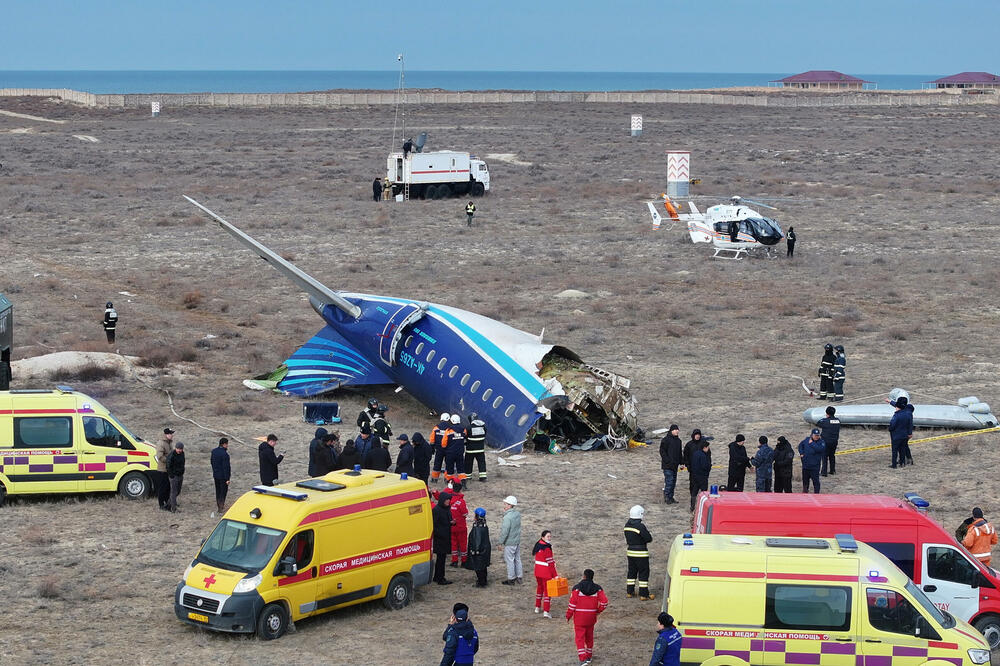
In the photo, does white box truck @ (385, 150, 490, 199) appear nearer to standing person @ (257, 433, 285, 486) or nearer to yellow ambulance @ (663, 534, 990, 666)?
standing person @ (257, 433, 285, 486)

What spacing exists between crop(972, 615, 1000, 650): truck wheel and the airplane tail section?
50.0 feet

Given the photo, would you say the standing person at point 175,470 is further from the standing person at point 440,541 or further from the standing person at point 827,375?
the standing person at point 827,375

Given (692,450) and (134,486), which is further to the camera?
(692,450)

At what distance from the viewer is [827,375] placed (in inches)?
1106

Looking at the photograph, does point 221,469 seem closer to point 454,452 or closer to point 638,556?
point 454,452

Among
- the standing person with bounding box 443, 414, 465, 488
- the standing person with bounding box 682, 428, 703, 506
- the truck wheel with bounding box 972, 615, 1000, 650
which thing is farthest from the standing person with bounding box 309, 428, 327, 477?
the truck wheel with bounding box 972, 615, 1000, 650

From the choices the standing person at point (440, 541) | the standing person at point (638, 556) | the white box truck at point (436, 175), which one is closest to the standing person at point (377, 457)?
the standing person at point (440, 541)

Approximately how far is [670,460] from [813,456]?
2.57m

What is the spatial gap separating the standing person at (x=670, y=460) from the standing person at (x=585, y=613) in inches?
258

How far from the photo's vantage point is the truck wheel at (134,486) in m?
21.4

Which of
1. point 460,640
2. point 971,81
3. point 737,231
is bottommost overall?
point 460,640

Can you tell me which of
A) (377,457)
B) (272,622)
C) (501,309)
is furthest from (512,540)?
(501,309)

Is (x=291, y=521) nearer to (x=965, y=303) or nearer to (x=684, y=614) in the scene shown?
(x=684, y=614)

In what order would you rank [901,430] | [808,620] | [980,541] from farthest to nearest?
[901,430], [980,541], [808,620]
